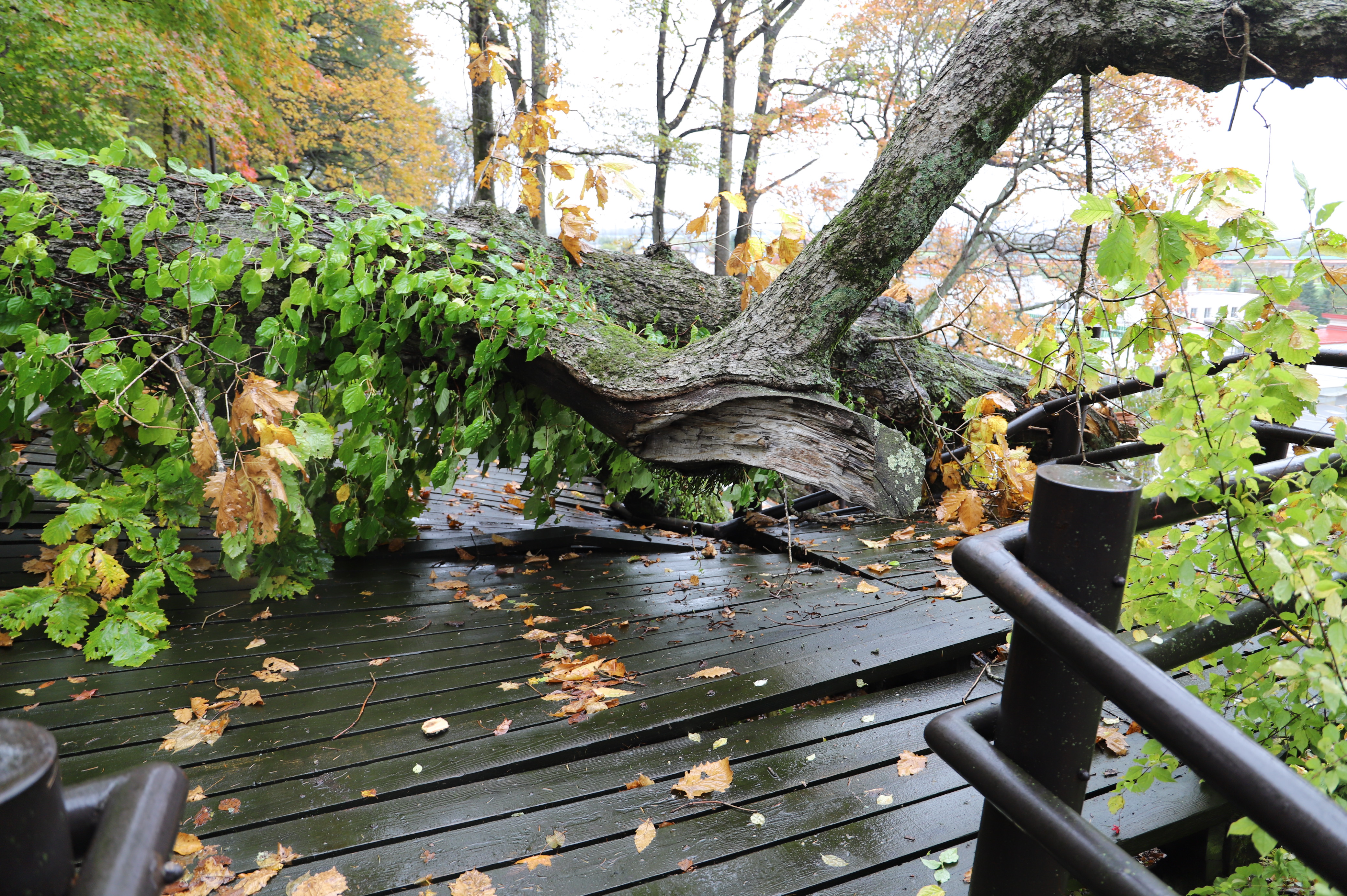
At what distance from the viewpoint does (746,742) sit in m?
2.36

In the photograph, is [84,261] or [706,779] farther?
[84,261]

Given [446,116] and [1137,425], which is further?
[446,116]

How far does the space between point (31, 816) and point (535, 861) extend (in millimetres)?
1614

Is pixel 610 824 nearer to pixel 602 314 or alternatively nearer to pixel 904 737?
pixel 904 737

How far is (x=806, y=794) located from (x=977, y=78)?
2827mm

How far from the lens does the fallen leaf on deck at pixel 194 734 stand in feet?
7.49

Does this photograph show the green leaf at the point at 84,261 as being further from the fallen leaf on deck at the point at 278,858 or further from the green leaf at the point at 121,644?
the fallen leaf on deck at the point at 278,858

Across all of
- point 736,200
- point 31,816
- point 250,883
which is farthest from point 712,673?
point 31,816

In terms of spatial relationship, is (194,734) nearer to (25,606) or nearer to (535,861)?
(25,606)

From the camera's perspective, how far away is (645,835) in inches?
76.3

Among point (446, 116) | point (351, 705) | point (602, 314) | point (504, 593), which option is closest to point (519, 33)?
point (602, 314)

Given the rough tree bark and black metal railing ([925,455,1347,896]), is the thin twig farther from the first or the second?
black metal railing ([925,455,1347,896])

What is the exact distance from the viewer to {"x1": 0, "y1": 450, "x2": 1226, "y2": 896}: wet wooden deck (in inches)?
73.9

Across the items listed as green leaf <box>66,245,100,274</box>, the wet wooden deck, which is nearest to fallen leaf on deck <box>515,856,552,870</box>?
the wet wooden deck
